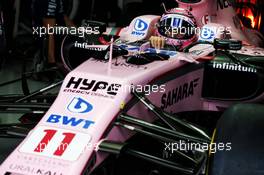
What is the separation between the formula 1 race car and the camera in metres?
2.10

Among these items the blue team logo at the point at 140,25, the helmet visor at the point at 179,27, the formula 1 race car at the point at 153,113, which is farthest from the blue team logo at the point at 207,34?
the blue team logo at the point at 140,25

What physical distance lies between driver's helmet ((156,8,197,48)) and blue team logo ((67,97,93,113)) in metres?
1.42

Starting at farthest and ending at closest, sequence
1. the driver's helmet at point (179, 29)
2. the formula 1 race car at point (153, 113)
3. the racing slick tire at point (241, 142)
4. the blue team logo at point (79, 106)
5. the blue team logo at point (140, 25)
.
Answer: the blue team logo at point (140, 25)
the driver's helmet at point (179, 29)
the blue team logo at point (79, 106)
the formula 1 race car at point (153, 113)
the racing slick tire at point (241, 142)

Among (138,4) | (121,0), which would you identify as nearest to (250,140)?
(138,4)

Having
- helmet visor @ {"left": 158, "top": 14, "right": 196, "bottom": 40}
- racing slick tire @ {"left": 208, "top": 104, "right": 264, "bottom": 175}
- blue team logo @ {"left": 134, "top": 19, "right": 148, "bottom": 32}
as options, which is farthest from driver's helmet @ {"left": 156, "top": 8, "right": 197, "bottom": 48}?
racing slick tire @ {"left": 208, "top": 104, "right": 264, "bottom": 175}

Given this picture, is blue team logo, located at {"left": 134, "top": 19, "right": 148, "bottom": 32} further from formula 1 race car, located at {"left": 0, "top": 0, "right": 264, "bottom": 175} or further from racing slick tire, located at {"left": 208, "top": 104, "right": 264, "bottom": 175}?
racing slick tire, located at {"left": 208, "top": 104, "right": 264, "bottom": 175}

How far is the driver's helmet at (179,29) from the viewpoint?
3.84 meters

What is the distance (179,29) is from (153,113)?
1178mm

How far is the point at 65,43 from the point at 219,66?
4.58 feet

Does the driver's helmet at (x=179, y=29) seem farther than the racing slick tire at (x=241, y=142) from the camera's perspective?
Yes

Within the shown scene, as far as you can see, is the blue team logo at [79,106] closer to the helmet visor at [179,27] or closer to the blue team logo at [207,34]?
the helmet visor at [179,27]

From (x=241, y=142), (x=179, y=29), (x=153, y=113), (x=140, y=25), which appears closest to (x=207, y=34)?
(x=179, y=29)

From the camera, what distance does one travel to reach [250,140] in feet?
6.61

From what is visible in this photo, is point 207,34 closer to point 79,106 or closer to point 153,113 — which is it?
point 153,113
